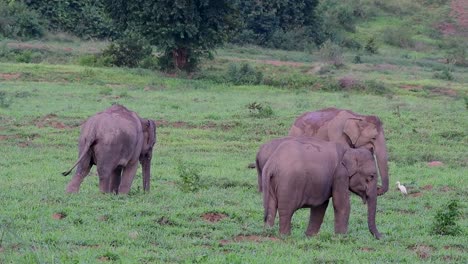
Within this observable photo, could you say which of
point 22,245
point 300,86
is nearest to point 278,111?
point 300,86

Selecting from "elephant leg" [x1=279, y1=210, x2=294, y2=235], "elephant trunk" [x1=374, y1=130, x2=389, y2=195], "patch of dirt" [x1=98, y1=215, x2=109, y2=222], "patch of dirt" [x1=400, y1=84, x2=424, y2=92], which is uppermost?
"elephant leg" [x1=279, y1=210, x2=294, y2=235]

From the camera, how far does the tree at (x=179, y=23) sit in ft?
112

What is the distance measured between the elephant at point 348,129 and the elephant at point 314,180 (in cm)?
250

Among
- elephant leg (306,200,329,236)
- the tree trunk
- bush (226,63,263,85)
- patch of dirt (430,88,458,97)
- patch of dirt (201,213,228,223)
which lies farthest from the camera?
the tree trunk

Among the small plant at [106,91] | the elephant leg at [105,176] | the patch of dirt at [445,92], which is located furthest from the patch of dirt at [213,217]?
the patch of dirt at [445,92]

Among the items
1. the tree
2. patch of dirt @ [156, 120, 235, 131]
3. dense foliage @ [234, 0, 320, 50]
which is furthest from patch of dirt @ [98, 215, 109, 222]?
dense foliage @ [234, 0, 320, 50]

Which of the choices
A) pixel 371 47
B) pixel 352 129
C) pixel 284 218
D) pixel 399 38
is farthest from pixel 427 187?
pixel 399 38

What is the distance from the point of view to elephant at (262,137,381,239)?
10.1m

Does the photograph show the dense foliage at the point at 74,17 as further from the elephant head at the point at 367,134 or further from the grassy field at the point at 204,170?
the elephant head at the point at 367,134

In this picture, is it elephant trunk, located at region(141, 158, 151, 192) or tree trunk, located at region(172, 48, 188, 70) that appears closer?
elephant trunk, located at region(141, 158, 151, 192)

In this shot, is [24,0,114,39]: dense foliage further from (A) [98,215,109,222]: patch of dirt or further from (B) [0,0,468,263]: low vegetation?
(A) [98,215,109,222]: patch of dirt

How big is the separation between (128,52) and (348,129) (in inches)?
915

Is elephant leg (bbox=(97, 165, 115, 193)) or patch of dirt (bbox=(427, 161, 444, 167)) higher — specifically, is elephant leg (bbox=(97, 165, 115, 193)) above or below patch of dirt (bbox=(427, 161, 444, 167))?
above

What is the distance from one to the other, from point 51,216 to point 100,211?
669mm
